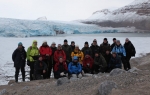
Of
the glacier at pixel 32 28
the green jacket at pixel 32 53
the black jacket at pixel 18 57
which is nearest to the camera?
the black jacket at pixel 18 57

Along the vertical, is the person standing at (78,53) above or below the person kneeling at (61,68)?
above

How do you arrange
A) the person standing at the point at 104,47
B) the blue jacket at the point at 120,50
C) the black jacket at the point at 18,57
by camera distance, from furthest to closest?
the person standing at the point at 104,47 < the blue jacket at the point at 120,50 < the black jacket at the point at 18,57

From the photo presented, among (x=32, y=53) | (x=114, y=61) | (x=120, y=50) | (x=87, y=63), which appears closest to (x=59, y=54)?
(x=32, y=53)

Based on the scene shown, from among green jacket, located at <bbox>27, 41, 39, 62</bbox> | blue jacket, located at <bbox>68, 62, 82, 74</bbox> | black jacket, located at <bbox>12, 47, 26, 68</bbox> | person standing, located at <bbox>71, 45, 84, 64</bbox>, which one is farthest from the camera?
person standing, located at <bbox>71, 45, 84, 64</bbox>

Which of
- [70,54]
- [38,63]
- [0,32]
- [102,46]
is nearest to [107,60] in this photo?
[102,46]

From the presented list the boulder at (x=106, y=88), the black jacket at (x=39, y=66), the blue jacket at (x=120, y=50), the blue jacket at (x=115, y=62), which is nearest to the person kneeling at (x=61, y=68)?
the black jacket at (x=39, y=66)

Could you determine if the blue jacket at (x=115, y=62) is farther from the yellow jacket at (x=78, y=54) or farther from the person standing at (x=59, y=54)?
the person standing at (x=59, y=54)

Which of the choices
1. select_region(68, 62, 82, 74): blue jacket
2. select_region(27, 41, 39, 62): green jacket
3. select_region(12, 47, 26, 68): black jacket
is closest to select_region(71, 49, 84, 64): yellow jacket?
select_region(68, 62, 82, 74): blue jacket

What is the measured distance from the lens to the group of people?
27.6 ft

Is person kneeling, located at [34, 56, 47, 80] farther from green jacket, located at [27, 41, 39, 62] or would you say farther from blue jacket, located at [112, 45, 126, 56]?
blue jacket, located at [112, 45, 126, 56]

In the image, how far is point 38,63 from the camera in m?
8.45

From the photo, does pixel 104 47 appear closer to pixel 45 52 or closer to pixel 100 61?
pixel 100 61

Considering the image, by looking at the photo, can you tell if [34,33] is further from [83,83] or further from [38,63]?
[83,83]

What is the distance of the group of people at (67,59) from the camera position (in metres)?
8.41
